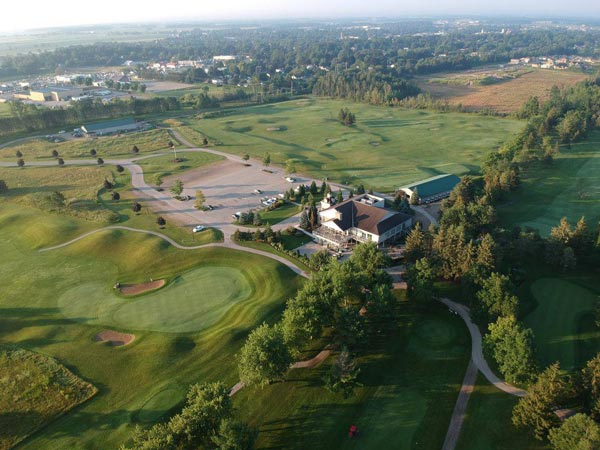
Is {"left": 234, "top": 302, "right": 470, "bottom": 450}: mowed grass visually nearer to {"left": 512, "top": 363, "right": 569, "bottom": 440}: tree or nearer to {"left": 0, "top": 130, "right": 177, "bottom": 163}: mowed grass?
{"left": 512, "top": 363, "right": 569, "bottom": 440}: tree

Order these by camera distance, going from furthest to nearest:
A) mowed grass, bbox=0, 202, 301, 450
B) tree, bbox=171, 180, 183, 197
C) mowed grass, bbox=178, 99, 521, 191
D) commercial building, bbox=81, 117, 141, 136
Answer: commercial building, bbox=81, 117, 141, 136, mowed grass, bbox=178, 99, 521, 191, tree, bbox=171, 180, 183, 197, mowed grass, bbox=0, 202, 301, 450

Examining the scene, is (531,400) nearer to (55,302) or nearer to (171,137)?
(55,302)

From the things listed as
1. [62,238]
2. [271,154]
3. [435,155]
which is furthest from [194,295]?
[435,155]

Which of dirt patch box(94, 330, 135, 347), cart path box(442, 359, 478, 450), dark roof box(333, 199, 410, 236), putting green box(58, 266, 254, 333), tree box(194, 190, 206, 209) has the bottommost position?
cart path box(442, 359, 478, 450)

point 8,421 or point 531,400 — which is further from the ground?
point 531,400

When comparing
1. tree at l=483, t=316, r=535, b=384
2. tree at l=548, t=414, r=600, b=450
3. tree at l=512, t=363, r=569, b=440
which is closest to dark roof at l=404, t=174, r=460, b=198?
tree at l=483, t=316, r=535, b=384

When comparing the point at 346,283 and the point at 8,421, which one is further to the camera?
the point at 346,283
